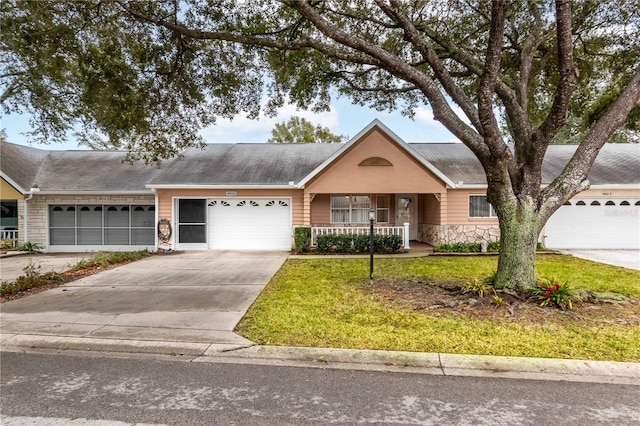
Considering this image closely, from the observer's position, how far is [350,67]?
11812 millimetres

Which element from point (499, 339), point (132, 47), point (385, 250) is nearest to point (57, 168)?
point (132, 47)

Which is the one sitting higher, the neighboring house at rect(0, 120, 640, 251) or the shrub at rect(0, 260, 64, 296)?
the neighboring house at rect(0, 120, 640, 251)

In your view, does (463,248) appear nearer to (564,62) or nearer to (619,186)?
(619,186)

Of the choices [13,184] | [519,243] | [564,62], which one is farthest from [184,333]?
[13,184]

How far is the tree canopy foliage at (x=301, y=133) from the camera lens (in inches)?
1415

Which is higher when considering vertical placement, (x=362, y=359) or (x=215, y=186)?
(x=215, y=186)

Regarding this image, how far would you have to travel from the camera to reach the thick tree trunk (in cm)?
654

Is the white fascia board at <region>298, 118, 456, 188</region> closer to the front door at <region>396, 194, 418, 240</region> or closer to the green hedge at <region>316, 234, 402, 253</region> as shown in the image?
the green hedge at <region>316, 234, 402, 253</region>

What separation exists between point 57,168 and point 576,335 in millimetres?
20244

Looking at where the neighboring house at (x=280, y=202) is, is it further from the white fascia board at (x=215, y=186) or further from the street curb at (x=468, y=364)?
the street curb at (x=468, y=364)

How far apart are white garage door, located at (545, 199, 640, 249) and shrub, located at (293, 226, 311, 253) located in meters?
9.82

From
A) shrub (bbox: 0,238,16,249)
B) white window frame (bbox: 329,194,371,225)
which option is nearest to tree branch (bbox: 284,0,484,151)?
white window frame (bbox: 329,194,371,225)

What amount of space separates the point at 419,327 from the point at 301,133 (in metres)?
33.2

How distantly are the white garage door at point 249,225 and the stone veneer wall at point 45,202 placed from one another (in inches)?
122
